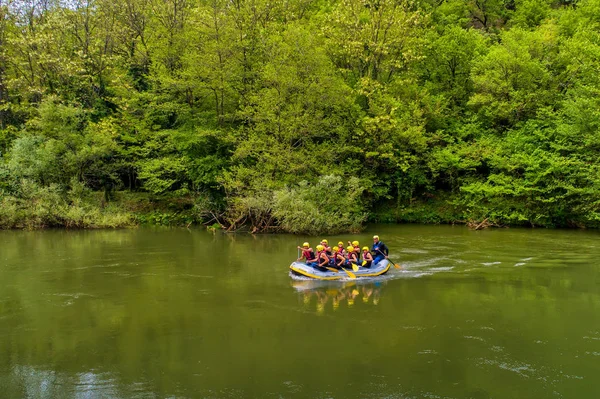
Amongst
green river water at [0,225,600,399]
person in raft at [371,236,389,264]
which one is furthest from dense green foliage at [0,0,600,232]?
green river water at [0,225,600,399]

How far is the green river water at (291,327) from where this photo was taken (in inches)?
305

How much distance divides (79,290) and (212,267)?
4775 mm

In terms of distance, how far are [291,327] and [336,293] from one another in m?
3.49

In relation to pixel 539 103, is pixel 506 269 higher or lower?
lower

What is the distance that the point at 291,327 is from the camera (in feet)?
34.4

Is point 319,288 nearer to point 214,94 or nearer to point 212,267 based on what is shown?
point 212,267

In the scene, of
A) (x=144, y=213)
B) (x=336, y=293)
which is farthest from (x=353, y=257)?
(x=144, y=213)

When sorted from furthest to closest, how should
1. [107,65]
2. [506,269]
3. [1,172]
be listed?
[107,65], [1,172], [506,269]

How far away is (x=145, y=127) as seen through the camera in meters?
31.1

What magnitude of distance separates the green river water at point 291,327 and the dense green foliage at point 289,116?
838 cm

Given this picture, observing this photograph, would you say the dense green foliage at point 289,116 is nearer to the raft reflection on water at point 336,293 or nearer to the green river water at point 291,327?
the green river water at point 291,327

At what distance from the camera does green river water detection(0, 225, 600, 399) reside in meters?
7.73

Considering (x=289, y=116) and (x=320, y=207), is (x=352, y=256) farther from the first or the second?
(x=289, y=116)

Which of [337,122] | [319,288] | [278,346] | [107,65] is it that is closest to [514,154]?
[337,122]
